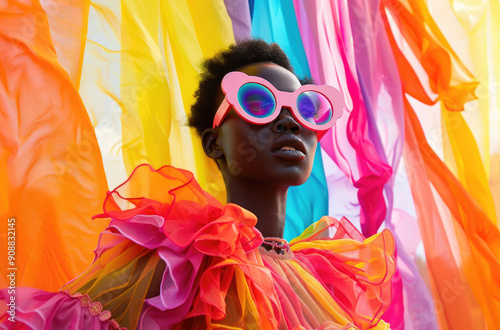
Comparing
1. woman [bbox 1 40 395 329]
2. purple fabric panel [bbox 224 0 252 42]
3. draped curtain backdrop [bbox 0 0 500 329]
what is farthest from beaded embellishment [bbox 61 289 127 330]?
purple fabric panel [bbox 224 0 252 42]

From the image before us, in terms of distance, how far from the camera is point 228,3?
2479mm

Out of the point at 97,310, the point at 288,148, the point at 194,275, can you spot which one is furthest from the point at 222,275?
the point at 288,148

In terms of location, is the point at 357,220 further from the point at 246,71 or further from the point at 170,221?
the point at 170,221

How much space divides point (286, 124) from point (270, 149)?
0.10 meters

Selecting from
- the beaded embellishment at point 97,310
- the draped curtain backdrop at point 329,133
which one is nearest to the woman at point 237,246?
the beaded embellishment at point 97,310

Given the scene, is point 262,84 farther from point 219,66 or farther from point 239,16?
point 239,16

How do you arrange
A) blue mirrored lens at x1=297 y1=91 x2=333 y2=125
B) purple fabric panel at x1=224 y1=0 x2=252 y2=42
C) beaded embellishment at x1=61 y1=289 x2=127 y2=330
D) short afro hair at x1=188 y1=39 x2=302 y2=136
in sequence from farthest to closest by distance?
1. purple fabric panel at x1=224 y1=0 x2=252 y2=42
2. short afro hair at x1=188 y1=39 x2=302 y2=136
3. blue mirrored lens at x1=297 y1=91 x2=333 y2=125
4. beaded embellishment at x1=61 y1=289 x2=127 y2=330

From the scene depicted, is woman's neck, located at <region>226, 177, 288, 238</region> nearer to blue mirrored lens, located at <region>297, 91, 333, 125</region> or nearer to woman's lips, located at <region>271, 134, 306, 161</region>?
woman's lips, located at <region>271, 134, 306, 161</region>

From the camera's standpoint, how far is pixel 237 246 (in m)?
1.56

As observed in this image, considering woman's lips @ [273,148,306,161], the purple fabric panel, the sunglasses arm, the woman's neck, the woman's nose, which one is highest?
the purple fabric panel

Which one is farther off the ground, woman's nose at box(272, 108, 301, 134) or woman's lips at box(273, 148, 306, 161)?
woman's nose at box(272, 108, 301, 134)

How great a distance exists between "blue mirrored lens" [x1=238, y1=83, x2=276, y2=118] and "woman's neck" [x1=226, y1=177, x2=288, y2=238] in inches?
9.2

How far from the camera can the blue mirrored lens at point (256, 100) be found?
1894 millimetres

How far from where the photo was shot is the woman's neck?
1.92 m
